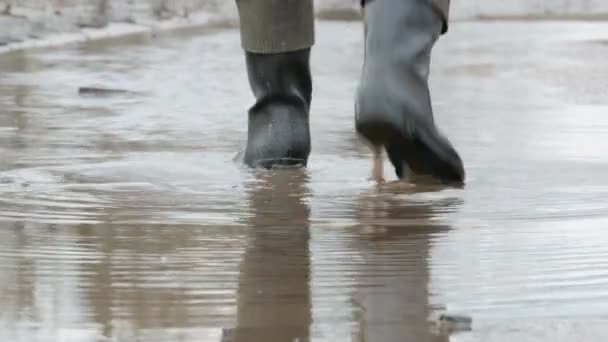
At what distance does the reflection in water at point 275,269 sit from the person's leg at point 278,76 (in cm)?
25

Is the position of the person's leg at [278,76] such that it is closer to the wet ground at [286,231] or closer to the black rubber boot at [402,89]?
the wet ground at [286,231]

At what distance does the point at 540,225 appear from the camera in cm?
171

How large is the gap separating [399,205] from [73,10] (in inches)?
275

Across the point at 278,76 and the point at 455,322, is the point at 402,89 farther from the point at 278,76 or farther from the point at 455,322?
the point at 455,322

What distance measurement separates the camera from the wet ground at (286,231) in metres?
1.24

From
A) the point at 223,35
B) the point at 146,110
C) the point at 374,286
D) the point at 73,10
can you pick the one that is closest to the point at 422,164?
the point at 374,286

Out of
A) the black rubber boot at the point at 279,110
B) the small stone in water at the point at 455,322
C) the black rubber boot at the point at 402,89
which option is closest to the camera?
the small stone in water at the point at 455,322

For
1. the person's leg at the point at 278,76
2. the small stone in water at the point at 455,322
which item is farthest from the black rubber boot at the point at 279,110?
the small stone in water at the point at 455,322

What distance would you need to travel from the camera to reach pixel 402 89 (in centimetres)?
192

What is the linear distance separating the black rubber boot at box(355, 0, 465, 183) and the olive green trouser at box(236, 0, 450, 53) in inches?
14.7

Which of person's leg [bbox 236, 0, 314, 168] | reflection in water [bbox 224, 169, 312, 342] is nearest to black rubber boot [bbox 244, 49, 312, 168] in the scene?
person's leg [bbox 236, 0, 314, 168]

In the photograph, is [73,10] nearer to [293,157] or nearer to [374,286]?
[293,157]

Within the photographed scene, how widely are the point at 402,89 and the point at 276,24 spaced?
1.68 feet

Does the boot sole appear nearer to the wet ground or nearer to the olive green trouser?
the wet ground
